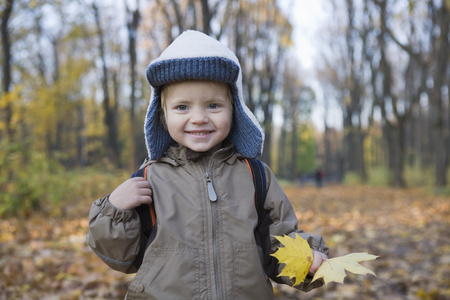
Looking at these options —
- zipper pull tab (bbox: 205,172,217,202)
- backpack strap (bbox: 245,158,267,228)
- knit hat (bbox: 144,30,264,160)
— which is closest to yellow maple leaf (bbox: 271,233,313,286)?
backpack strap (bbox: 245,158,267,228)

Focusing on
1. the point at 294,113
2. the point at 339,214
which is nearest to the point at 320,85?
the point at 294,113

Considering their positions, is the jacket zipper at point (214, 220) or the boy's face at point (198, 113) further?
the boy's face at point (198, 113)

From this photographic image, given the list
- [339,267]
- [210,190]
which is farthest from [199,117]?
[339,267]

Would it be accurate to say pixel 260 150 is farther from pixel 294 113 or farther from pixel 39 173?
pixel 294 113

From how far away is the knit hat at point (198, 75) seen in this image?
1.57m

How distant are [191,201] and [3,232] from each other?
5057 mm

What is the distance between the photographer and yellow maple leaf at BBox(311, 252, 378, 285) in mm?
1340

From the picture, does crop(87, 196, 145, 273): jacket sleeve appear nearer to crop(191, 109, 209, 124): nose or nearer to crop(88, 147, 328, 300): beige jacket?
crop(88, 147, 328, 300): beige jacket

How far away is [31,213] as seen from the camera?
675 centimetres

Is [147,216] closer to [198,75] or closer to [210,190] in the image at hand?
[210,190]

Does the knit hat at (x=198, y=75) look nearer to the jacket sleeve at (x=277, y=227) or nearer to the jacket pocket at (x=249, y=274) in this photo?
the jacket sleeve at (x=277, y=227)

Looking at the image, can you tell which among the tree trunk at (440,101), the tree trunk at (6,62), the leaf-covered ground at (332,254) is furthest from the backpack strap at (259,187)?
the tree trunk at (440,101)

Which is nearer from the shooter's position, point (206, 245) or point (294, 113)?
point (206, 245)

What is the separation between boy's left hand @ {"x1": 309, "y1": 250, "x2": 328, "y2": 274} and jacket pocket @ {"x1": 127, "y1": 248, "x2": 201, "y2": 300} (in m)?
0.45
